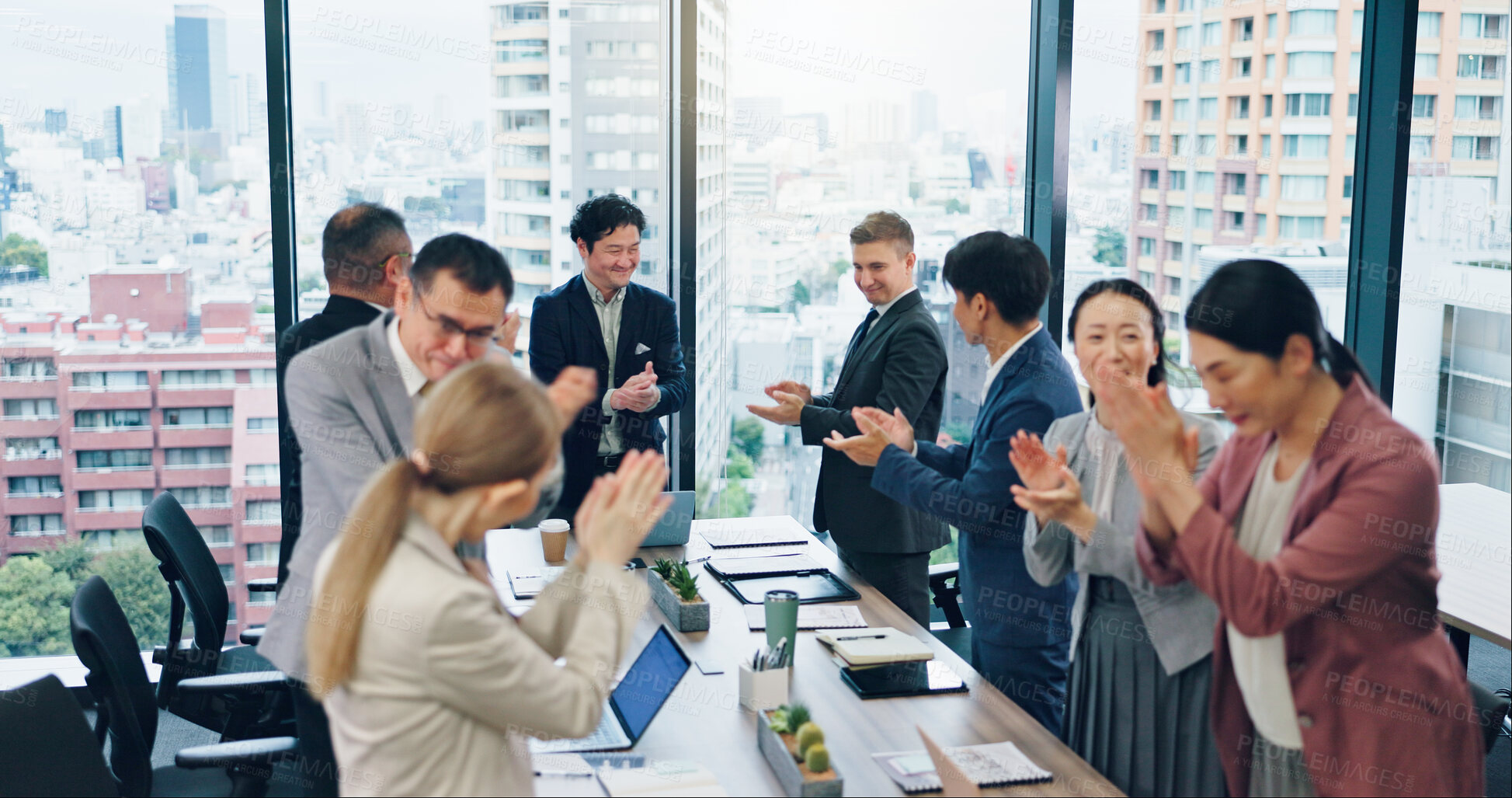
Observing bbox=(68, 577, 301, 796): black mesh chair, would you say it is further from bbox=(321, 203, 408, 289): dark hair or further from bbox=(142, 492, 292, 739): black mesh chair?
bbox=(321, 203, 408, 289): dark hair

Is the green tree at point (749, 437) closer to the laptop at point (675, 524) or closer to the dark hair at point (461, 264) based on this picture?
the laptop at point (675, 524)

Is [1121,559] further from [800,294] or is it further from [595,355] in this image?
[800,294]

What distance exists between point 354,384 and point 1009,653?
1603mm

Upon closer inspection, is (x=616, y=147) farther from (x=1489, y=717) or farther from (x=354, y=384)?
(x=1489, y=717)

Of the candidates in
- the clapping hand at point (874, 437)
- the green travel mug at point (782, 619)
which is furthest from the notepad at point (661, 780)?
the clapping hand at point (874, 437)

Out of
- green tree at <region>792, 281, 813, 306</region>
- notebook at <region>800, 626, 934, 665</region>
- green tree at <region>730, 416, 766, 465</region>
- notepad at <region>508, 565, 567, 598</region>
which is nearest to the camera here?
notebook at <region>800, 626, 934, 665</region>

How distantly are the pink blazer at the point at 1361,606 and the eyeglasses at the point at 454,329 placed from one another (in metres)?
1.40

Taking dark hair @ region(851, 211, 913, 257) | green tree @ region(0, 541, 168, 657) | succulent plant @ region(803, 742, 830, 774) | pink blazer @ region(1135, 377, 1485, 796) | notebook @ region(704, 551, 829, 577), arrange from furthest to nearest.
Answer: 1. green tree @ region(0, 541, 168, 657)
2. dark hair @ region(851, 211, 913, 257)
3. notebook @ region(704, 551, 829, 577)
4. succulent plant @ region(803, 742, 830, 774)
5. pink blazer @ region(1135, 377, 1485, 796)

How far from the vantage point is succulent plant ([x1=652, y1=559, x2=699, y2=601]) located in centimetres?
267

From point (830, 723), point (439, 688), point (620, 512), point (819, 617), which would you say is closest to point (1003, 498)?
point (819, 617)

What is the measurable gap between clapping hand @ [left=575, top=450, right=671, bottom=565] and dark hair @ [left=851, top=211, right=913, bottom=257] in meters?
2.00

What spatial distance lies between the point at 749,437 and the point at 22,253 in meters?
2.84

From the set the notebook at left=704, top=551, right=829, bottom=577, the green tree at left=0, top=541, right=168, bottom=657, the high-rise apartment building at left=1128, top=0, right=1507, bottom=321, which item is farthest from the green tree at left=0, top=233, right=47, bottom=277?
the high-rise apartment building at left=1128, top=0, right=1507, bottom=321

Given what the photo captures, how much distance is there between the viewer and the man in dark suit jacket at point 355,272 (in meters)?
2.63
